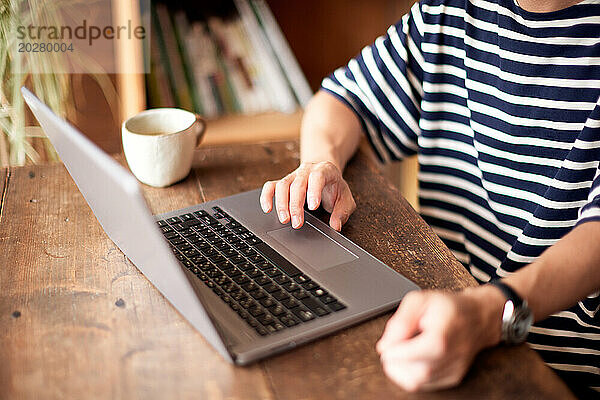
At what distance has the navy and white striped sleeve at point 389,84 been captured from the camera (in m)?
1.18

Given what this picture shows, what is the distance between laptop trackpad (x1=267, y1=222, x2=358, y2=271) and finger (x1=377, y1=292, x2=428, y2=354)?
17 cm

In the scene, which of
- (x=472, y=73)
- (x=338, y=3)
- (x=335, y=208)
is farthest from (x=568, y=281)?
(x=338, y=3)

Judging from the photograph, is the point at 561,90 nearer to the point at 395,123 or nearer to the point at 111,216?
the point at 395,123

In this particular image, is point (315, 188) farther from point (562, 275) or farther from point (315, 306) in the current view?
point (562, 275)

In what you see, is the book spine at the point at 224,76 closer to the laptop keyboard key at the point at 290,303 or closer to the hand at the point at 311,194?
the hand at the point at 311,194

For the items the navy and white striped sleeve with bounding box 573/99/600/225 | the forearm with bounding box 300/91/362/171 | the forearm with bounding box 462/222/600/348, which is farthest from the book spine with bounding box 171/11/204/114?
the forearm with bounding box 462/222/600/348

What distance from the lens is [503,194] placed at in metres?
1.10

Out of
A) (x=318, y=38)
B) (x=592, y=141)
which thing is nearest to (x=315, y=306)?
(x=592, y=141)

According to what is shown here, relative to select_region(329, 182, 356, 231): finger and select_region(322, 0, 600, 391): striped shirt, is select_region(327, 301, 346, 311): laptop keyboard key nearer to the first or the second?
select_region(329, 182, 356, 231): finger

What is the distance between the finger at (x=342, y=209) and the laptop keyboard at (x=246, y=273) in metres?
0.12

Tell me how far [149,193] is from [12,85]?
597 mm

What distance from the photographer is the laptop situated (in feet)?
2.13
